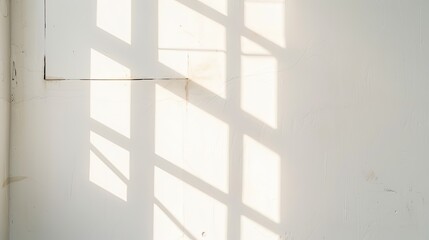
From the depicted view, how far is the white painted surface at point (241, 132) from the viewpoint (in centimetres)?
176

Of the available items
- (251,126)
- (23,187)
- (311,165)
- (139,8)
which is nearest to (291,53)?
(251,126)

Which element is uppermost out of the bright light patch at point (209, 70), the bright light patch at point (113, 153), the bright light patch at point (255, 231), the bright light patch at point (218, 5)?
the bright light patch at point (218, 5)

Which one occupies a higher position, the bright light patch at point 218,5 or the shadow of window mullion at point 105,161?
the bright light patch at point 218,5

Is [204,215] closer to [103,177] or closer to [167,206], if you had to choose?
[167,206]

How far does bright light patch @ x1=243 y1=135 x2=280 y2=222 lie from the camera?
1.84m

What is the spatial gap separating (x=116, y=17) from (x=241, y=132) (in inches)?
30.3

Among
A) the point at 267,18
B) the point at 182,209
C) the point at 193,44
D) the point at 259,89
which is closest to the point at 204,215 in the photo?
the point at 182,209

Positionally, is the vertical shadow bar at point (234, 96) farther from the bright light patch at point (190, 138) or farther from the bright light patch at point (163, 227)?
the bright light patch at point (163, 227)

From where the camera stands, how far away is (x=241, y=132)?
1.84 metres

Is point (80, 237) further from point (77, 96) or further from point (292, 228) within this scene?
point (292, 228)

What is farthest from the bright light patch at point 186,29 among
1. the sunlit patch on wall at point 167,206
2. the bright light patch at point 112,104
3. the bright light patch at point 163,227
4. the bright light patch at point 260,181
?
the bright light patch at point 163,227

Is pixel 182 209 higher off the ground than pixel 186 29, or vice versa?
pixel 186 29

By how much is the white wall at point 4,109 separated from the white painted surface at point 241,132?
4cm

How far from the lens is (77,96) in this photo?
1779mm
